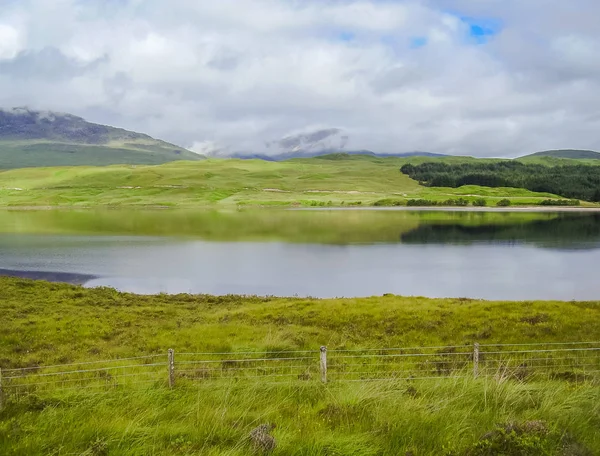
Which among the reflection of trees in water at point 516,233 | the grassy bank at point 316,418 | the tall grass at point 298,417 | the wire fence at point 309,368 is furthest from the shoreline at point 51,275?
the reflection of trees in water at point 516,233

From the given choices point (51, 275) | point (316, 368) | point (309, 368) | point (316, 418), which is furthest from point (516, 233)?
point (316, 418)

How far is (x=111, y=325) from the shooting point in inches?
1029

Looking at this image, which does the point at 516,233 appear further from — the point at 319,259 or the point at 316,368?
the point at 316,368

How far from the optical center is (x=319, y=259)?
63156 millimetres

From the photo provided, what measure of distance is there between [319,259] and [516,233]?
49.3 metres

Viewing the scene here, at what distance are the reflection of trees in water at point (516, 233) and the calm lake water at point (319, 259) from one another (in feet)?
0.65

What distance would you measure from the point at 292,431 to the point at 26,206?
205 m

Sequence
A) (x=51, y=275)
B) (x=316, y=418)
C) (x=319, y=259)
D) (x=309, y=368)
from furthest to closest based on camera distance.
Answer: (x=319, y=259), (x=51, y=275), (x=309, y=368), (x=316, y=418)

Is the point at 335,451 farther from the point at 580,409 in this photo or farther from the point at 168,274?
the point at 168,274

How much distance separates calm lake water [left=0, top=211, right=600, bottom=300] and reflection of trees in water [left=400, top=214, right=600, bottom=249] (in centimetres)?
20

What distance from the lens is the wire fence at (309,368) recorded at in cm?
1298

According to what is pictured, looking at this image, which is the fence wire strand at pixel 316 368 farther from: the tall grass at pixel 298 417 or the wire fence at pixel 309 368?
the tall grass at pixel 298 417

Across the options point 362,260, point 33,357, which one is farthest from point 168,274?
point 33,357

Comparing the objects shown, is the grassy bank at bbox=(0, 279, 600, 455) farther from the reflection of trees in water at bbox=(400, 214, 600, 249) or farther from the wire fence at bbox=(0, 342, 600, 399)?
the reflection of trees in water at bbox=(400, 214, 600, 249)
